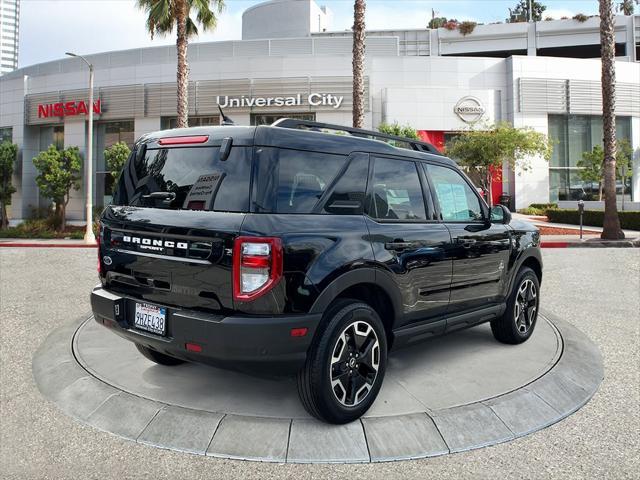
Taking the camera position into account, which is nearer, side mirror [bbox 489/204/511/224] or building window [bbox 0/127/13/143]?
side mirror [bbox 489/204/511/224]

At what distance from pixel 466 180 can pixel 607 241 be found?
13.2 m

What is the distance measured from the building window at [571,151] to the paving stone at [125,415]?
32943 mm

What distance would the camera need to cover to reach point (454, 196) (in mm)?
4324

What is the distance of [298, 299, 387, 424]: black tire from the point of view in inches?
116

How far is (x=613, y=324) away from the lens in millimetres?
5867

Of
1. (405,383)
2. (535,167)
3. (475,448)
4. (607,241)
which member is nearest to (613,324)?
(405,383)

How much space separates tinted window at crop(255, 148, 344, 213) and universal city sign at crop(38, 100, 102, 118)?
105 ft

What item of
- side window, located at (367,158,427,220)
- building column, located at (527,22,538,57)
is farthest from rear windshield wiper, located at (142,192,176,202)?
building column, located at (527,22,538,57)

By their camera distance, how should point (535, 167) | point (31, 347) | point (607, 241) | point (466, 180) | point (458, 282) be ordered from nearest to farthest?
point (458, 282)
point (466, 180)
point (31, 347)
point (607, 241)
point (535, 167)

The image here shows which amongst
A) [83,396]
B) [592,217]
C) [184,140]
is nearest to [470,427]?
[184,140]

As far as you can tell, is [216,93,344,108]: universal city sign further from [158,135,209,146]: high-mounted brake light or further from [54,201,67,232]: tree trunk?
[158,135,209,146]: high-mounted brake light

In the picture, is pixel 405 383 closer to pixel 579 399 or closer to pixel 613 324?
pixel 579 399

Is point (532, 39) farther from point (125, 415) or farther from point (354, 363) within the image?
point (125, 415)

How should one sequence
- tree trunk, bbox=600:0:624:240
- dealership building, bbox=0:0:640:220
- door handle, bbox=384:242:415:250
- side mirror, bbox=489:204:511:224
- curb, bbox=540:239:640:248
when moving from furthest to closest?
dealership building, bbox=0:0:640:220
tree trunk, bbox=600:0:624:240
curb, bbox=540:239:640:248
side mirror, bbox=489:204:511:224
door handle, bbox=384:242:415:250
